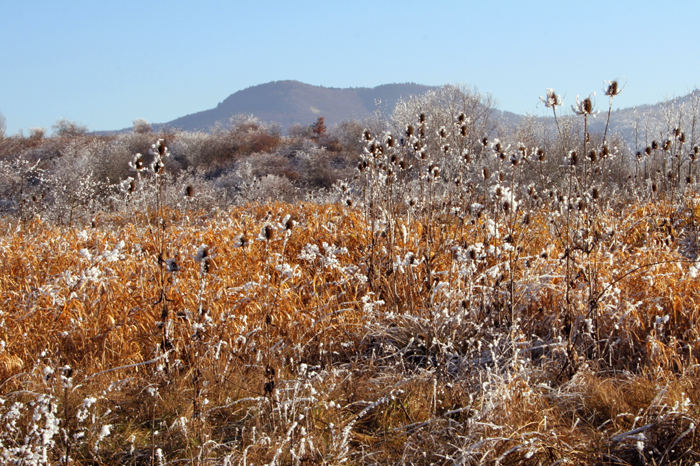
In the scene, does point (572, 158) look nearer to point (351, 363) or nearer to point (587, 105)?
point (587, 105)

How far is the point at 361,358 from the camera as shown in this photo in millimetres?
3336

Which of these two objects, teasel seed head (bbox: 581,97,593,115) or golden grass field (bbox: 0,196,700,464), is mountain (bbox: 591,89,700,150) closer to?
teasel seed head (bbox: 581,97,593,115)

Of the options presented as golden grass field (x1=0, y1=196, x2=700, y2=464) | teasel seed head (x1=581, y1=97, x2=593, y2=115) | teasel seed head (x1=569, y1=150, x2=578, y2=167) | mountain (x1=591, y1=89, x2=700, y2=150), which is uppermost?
mountain (x1=591, y1=89, x2=700, y2=150)

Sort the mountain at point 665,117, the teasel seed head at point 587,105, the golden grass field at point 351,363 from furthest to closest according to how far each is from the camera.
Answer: the mountain at point 665,117, the teasel seed head at point 587,105, the golden grass field at point 351,363

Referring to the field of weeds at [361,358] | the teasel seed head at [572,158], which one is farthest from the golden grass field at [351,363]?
the teasel seed head at [572,158]

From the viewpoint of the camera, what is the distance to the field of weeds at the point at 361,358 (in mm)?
2232

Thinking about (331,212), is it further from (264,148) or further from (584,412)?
(264,148)

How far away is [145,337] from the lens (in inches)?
141

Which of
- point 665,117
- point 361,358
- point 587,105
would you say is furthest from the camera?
point 665,117

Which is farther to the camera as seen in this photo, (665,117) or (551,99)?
(665,117)

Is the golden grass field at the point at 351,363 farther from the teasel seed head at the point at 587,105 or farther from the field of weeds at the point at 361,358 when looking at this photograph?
the teasel seed head at the point at 587,105

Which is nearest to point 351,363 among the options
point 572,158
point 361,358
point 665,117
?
point 361,358

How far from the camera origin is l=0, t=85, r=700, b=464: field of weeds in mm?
2232

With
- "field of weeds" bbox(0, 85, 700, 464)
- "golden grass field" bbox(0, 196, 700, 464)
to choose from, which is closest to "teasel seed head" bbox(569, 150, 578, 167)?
"field of weeds" bbox(0, 85, 700, 464)
